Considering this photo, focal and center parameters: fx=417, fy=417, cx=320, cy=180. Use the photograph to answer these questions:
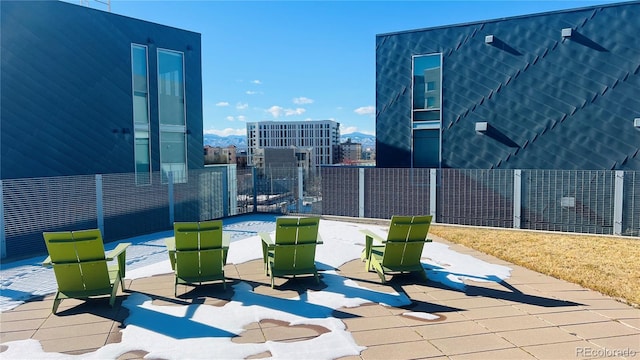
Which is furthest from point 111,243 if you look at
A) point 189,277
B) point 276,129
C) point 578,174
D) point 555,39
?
point 276,129

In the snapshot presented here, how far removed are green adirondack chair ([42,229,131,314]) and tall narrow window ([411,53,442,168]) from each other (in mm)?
12852

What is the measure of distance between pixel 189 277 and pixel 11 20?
404 inches

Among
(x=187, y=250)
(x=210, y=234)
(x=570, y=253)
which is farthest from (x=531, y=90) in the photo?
(x=187, y=250)

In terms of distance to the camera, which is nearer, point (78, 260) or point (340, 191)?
point (78, 260)

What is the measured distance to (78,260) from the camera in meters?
5.18

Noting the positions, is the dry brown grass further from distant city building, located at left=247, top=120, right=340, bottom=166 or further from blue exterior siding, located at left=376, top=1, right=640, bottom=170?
distant city building, located at left=247, top=120, right=340, bottom=166

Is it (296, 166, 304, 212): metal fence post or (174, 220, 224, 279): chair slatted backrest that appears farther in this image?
(296, 166, 304, 212): metal fence post

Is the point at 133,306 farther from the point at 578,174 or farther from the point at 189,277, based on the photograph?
the point at 578,174

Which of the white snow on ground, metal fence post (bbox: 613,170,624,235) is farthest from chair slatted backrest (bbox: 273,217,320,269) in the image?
metal fence post (bbox: 613,170,624,235)

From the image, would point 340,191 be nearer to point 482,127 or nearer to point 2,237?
point 482,127

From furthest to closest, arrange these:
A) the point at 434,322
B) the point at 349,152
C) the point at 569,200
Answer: the point at 349,152 < the point at 569,200 < the point at 434,322

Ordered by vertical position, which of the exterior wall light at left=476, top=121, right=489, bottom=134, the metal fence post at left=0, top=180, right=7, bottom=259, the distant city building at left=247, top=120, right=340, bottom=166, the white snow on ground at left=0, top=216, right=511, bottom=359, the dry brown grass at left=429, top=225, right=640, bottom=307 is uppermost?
the distant city building at left=247, top=120, right=340, bottom=166

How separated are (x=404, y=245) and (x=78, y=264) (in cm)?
445

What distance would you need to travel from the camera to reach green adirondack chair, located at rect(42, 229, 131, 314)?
5090mm
